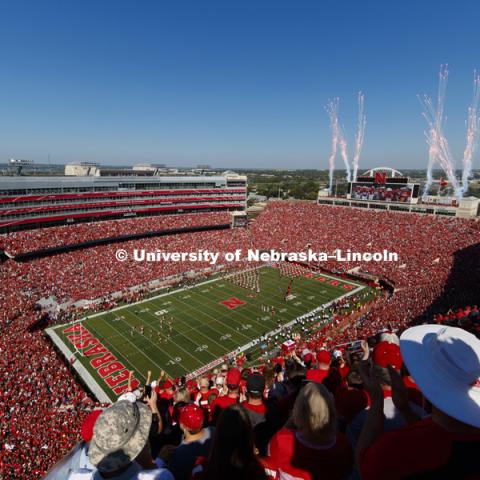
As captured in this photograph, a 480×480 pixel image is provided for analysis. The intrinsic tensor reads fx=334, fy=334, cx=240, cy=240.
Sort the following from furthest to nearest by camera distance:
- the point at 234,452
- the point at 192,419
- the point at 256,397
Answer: the point at 256,397 < the point at 192,419 < the point at 234,452

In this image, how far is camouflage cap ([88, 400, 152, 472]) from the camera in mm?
2457

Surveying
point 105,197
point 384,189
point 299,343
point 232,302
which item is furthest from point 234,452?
point 384,189

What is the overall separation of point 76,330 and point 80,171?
3960cm

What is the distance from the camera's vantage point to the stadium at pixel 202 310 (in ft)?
30.2

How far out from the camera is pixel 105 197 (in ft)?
144

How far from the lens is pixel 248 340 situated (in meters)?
22.8

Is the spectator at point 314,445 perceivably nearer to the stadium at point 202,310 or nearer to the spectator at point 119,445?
the stadium at point 202,310

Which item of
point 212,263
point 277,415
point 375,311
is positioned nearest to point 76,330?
point 212,263

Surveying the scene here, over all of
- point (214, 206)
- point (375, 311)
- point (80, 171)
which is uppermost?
point (80, 171)

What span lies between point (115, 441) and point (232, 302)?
89.6ft

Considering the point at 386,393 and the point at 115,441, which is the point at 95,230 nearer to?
the point at 115,441

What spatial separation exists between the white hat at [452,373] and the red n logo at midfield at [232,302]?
26543 mm

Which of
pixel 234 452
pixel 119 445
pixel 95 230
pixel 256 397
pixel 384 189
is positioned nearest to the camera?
pixel 234 452

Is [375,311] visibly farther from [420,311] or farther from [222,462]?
[222,462]
